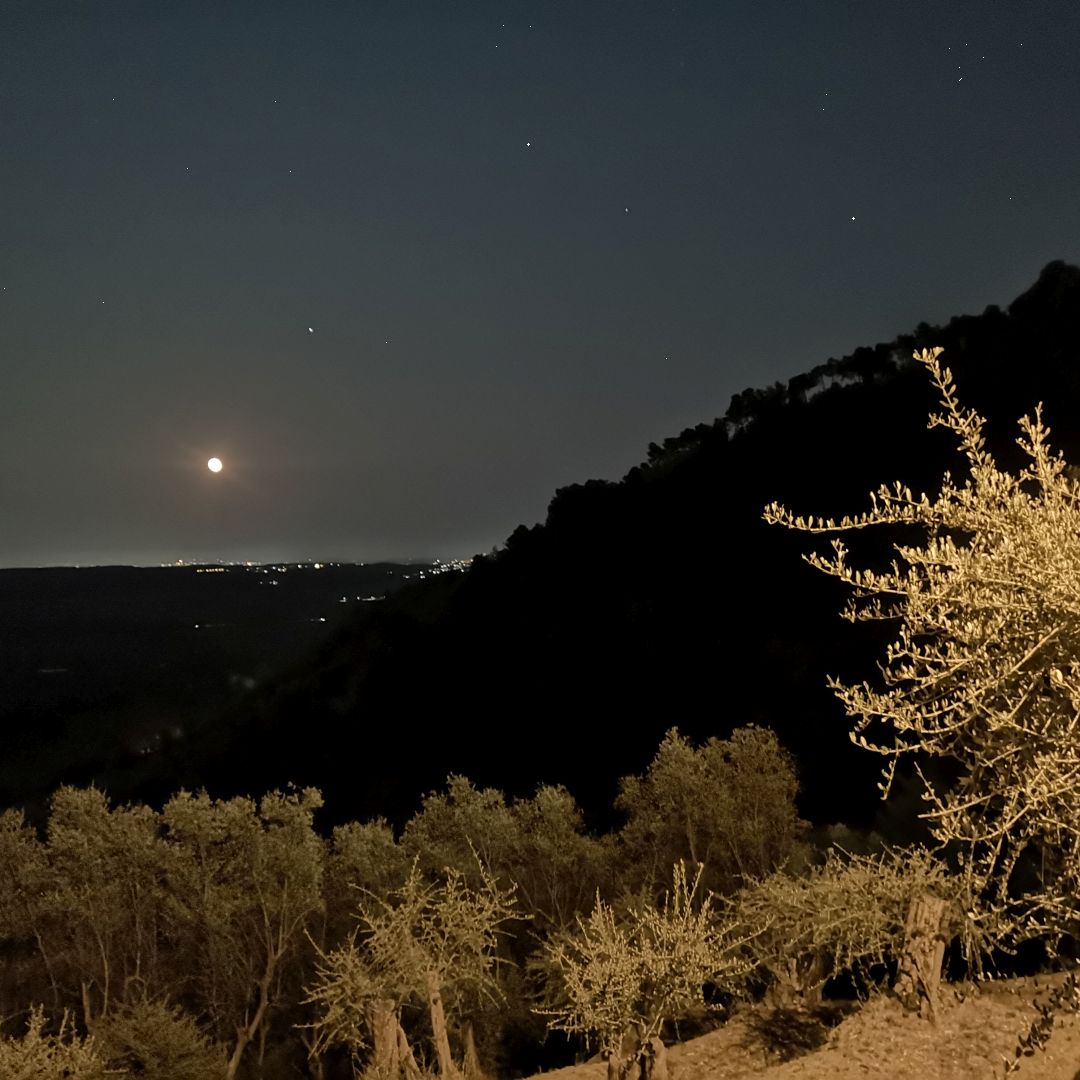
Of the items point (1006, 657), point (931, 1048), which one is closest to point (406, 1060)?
point (931, 1048)

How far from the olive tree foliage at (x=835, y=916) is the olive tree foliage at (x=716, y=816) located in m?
6.27

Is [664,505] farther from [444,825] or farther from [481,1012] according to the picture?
[481,1012]

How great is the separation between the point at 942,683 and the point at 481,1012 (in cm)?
1600

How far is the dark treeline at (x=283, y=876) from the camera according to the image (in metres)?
21.5

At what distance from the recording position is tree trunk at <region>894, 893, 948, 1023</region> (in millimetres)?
10531

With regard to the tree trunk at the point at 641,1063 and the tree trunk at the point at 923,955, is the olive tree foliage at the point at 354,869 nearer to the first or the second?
the tree trunk at the point at 641,1063

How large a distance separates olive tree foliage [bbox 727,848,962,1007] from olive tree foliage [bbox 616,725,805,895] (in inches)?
247

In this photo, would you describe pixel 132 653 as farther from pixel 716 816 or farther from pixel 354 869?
pixel 716 816

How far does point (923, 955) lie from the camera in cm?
1053

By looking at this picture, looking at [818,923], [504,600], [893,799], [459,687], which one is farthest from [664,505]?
[818,923]

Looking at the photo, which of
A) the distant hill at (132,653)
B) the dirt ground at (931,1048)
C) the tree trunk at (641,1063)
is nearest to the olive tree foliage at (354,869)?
the dirt ground at (931,1048)

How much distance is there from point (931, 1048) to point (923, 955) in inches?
39.4

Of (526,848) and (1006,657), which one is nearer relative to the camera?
(1006,657)

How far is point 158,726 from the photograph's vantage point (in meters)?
Result: 79.9
